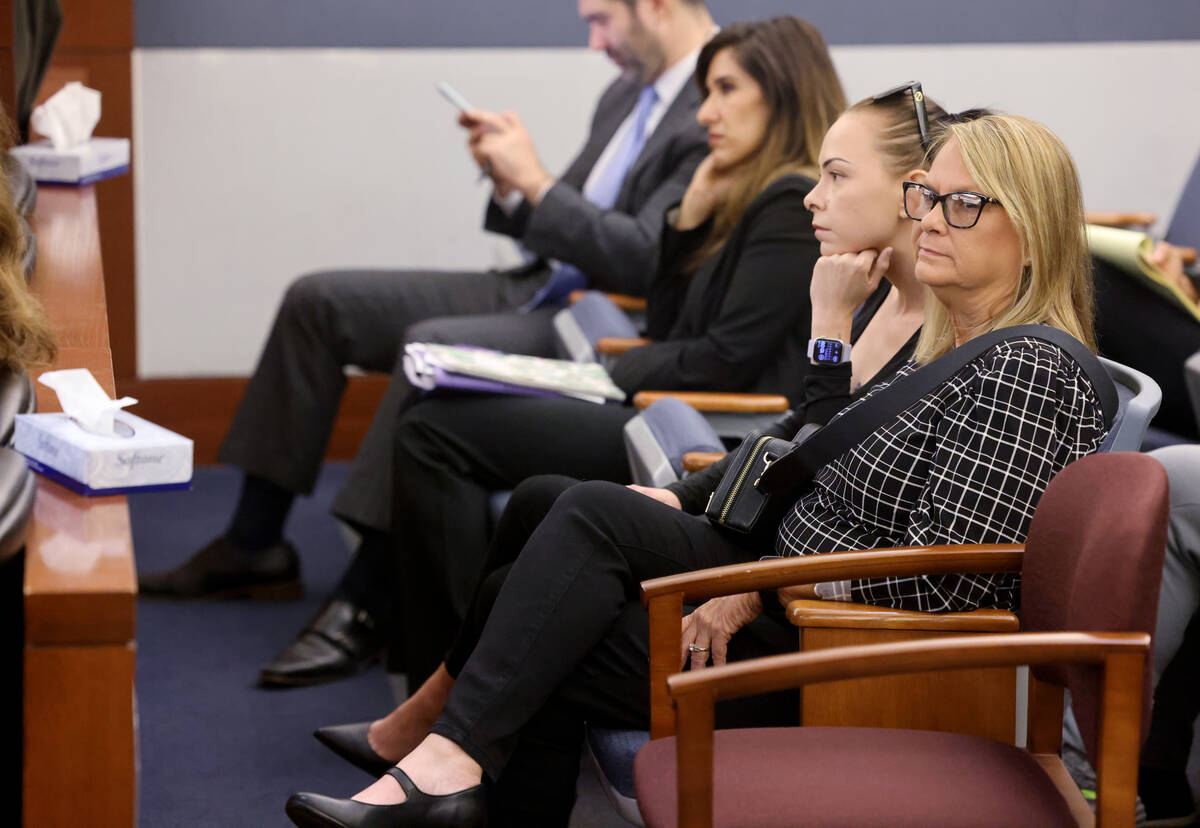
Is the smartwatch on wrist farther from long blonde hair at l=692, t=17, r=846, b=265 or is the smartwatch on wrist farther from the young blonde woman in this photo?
long blonde hair at l=692, t=17, r=846, b=265

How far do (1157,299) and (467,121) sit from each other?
57.7 inches

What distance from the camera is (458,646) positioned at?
1.98m

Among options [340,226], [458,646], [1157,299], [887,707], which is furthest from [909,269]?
[340,226]

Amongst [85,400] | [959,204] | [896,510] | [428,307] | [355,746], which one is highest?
[959,204]

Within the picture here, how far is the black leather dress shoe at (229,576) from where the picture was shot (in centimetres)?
317

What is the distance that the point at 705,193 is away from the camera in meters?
2.75

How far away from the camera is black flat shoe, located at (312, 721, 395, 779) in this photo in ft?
6.85

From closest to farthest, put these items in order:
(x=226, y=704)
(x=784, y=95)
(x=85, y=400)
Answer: (x=85, y=400) → (x=784, y=95) → (x=226, y=704)

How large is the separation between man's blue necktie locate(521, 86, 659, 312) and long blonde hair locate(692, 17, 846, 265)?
712 millimetres

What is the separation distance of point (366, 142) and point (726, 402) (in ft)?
6.59

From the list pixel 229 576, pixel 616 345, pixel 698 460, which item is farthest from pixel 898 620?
pixel 229 576

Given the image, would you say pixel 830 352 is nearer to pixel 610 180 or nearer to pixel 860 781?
pixel 860 781

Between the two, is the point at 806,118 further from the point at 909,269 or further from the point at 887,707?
the point at 887,707

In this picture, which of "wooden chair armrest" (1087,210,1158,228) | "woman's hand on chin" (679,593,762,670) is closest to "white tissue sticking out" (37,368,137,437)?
"woman's hand on chin" (679,593,762,670)
